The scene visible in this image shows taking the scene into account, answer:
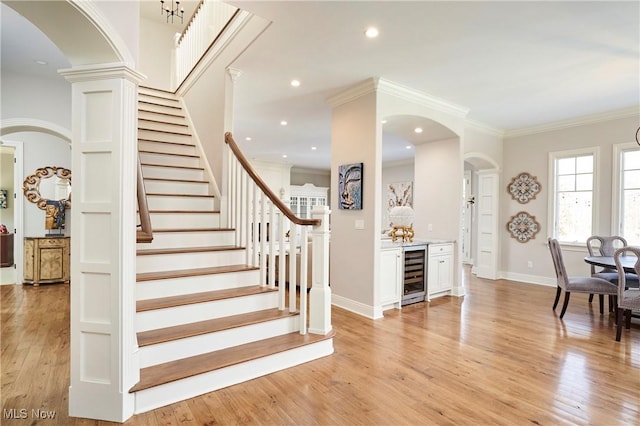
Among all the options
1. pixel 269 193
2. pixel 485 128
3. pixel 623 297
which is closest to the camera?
pixel 269 193

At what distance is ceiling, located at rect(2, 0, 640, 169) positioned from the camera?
8.74 feet

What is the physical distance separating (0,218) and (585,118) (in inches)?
445

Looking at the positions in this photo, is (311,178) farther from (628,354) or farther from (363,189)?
(628,354)

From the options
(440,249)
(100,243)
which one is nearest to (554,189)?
(440,249)

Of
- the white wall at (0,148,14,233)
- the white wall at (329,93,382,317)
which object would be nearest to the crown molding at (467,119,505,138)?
the white wall at (329,93,382,317)

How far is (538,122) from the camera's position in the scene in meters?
5.85

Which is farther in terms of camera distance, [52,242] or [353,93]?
[52,242]

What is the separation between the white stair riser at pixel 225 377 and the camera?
81.6 inches

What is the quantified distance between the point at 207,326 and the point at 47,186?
5423mm

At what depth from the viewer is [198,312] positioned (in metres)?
2.68

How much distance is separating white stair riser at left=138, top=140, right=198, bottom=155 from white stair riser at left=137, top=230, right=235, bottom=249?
5.34ft

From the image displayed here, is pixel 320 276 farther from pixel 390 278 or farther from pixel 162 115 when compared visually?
pixel 162 115

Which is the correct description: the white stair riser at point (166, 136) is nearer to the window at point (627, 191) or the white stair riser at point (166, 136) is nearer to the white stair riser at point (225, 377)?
the white stair riser at point (225, 377)

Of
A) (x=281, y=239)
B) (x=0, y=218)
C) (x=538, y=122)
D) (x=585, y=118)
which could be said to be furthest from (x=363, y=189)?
(x=0, y=218)
